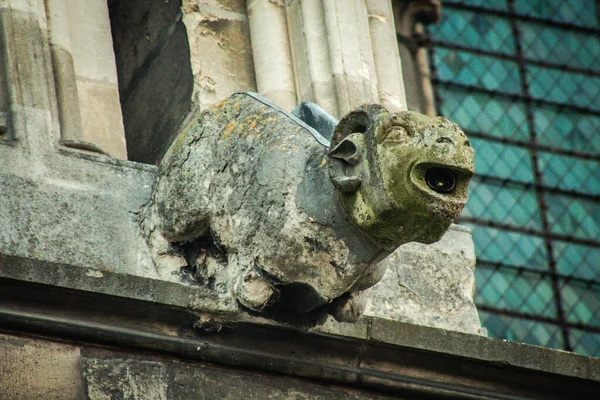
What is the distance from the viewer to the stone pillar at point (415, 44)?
9.27 m

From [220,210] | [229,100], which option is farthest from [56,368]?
[229,100]

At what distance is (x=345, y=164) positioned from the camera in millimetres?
5094

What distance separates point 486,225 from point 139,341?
421 centimetres

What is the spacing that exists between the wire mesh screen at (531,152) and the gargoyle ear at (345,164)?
3.71 meters

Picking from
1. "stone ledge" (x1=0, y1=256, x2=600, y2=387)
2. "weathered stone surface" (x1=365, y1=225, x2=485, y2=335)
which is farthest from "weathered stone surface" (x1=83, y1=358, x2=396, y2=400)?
"weathered stone surface" (x1=365, y1=225, x2=485, y2=335)

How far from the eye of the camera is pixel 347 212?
5062 mm

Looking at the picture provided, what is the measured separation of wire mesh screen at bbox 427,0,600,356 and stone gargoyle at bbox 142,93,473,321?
3412 mm

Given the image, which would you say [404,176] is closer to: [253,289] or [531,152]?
[253,289]

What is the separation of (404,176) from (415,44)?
15.2 ft

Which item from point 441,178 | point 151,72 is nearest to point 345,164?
point 441,178

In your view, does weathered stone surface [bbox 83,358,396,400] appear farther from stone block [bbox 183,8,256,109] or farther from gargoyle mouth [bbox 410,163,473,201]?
stone block [bbox 183,8,256,109]

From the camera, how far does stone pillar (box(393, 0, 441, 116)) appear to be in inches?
365

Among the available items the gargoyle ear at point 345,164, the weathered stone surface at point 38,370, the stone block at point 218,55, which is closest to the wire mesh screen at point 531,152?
the stone block at point 218,55

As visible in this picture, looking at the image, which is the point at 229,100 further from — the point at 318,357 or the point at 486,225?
the point at 486,225
